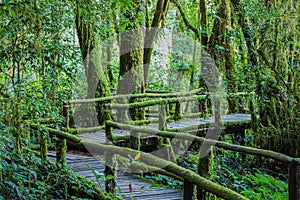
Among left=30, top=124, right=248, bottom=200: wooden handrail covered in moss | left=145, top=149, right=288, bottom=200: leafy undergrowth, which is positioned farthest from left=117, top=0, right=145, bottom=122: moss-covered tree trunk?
left=30, top=124, right=248, bottom=200: wooden handrail covered in moss

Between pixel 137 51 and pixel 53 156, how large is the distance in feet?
11.6

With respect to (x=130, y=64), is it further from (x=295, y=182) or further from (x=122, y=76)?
(x=295, y=182)

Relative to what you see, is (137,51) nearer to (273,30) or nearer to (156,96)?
(156,96)

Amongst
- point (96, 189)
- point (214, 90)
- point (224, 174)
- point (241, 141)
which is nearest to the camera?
point (96, 189)

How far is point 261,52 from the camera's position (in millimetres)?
7348

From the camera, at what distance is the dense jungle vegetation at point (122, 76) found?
4.53 metres

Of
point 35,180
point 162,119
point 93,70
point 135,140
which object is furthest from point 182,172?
point 93,70

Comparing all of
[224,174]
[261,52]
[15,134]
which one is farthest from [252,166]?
[15,134]

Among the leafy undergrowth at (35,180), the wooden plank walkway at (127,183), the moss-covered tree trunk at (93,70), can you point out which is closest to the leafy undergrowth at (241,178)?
the wooden plank walkway at (127,183)

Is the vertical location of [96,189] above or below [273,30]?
below

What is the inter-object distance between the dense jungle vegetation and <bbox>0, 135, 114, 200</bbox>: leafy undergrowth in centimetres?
1

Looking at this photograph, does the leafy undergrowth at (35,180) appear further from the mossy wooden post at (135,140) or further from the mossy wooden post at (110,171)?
the mossy wooden post at (135,140)

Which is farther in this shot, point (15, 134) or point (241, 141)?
point (241, 141)

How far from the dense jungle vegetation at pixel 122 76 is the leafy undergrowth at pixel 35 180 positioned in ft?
0.05
